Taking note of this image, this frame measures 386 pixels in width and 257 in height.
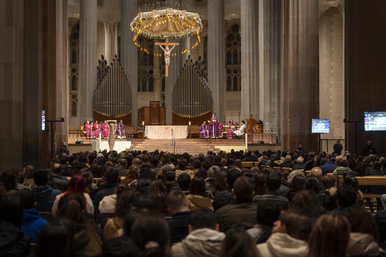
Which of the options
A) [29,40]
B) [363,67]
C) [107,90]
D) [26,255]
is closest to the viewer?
[26,255]

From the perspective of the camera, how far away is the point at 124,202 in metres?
4.75

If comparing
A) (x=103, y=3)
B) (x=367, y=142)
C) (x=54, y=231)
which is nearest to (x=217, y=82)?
(x=103, y=3)

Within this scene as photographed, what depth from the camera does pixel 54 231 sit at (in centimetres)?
301

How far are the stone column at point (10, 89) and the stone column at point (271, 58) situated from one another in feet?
60.1

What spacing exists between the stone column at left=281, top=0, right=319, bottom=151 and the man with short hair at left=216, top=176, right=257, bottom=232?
1619cm

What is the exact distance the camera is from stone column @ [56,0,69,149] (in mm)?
23922

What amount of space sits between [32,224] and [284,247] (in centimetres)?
246

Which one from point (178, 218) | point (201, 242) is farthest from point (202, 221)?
point (178, 218)

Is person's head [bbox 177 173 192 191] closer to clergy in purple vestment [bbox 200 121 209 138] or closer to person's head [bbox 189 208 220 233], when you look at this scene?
person's head [bbox 189 208 220 233]

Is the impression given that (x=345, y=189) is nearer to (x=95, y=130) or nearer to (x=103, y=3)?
(x=95, y=130)

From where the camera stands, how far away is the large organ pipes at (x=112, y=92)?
3300cm

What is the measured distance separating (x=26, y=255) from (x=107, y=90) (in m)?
29.6

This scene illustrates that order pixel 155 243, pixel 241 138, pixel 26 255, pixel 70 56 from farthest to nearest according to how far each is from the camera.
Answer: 1. pixel 70 56
2. pixel 241 138
3. pixel 26 255
4. pixel 155 243

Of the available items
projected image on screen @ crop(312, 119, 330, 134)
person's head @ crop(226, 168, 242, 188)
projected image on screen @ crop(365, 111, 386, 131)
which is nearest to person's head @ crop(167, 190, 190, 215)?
person's head @ crop(226, 168, 242, 188)
